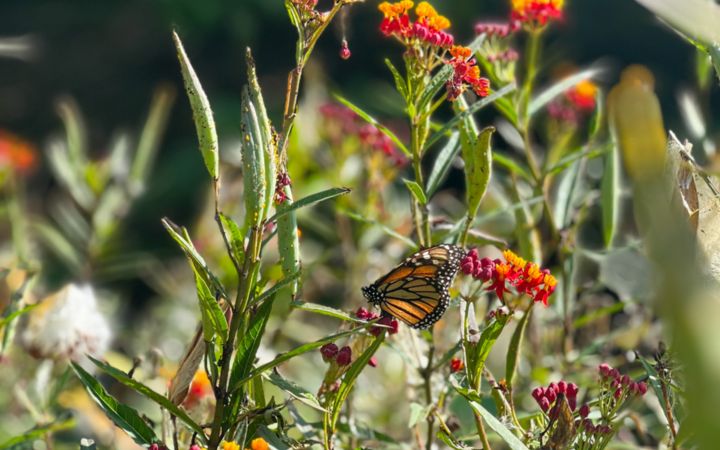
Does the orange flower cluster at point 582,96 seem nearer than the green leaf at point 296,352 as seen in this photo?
No

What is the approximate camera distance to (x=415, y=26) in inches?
27.8

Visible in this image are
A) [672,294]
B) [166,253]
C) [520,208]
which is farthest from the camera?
[166,253]

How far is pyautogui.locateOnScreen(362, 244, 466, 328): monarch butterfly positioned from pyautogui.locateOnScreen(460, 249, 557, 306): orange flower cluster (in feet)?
0.09

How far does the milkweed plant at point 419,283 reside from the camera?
2.00 feet

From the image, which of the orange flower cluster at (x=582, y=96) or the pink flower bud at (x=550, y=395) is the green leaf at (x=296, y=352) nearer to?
the pink flower bud at (x=550, y=395)

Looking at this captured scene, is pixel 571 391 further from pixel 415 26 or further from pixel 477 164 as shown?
pixel 415 26

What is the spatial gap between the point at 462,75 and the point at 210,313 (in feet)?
0.88

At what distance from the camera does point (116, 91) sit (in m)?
4.96

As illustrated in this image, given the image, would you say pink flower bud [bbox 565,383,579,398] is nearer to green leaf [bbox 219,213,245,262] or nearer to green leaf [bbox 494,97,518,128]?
green leaf [bbox 219,213,245,262]

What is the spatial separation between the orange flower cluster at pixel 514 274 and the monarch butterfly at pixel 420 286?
27mm

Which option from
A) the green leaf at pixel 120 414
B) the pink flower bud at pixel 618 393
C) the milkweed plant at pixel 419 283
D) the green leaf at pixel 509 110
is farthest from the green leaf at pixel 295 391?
the green leaf at pixel 509 110

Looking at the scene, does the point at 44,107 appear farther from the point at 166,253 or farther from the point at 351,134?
the point at 351,134

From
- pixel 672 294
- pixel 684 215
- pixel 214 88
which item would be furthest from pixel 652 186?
pixel 214 88

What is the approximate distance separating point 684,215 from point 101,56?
4.94 meters
